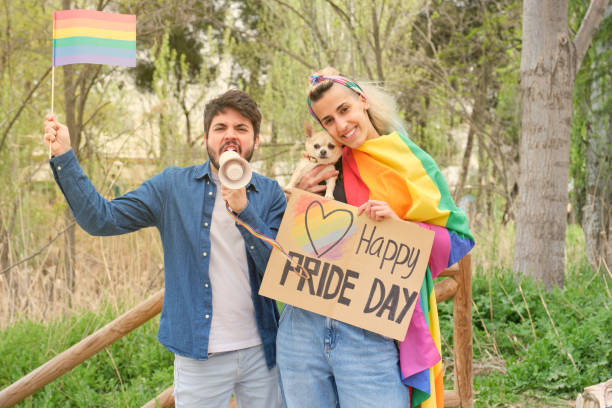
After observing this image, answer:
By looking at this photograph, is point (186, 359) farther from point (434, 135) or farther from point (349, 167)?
point (434, 135)

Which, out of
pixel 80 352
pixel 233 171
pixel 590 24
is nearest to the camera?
pixel 233 171

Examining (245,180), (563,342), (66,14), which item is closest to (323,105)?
(245,180)

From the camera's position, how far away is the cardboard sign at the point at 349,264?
75.8 inches

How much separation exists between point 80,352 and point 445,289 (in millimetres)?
2161

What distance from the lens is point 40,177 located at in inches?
270

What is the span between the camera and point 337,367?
6.19 ft

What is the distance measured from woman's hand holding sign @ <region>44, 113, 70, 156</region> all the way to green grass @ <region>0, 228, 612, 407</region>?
2.28 m

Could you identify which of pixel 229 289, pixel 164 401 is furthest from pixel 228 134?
pixel 164 401

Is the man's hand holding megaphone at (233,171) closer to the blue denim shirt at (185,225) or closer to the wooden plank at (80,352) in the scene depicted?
the blue denim shirt at (185,225)

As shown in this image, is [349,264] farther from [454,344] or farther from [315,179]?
[454,344]

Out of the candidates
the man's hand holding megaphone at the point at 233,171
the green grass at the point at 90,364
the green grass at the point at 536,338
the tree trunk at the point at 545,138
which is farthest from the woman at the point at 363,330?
the tree trunk at the point at 545,138

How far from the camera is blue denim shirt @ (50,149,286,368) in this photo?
202 cm

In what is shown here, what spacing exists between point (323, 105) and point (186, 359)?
1129mm

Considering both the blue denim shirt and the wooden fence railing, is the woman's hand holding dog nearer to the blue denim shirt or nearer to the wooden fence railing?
the blue denim shirt
